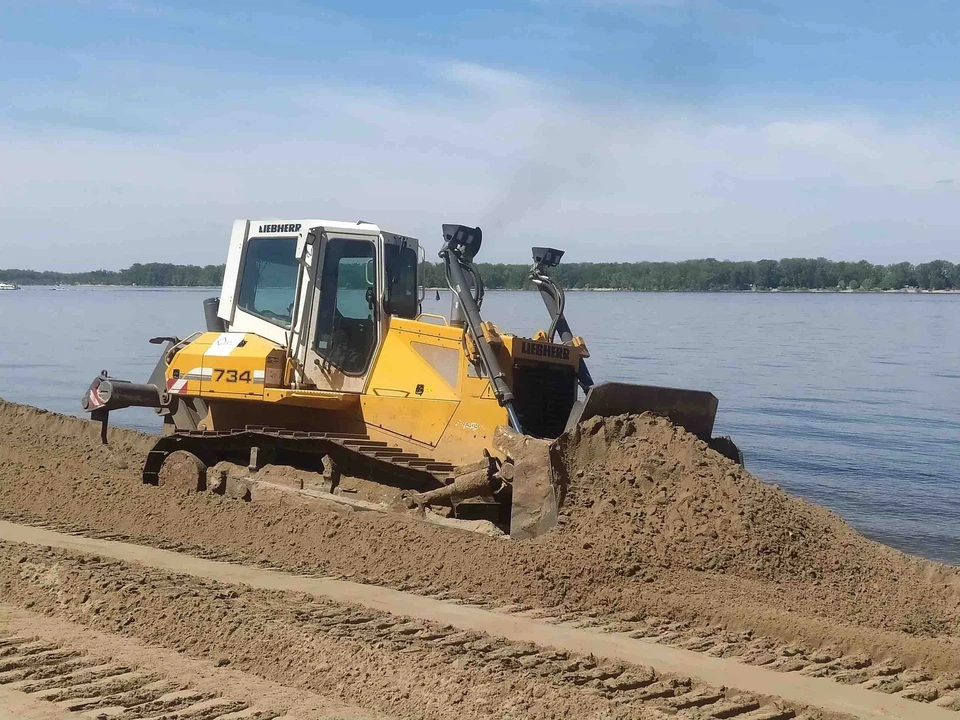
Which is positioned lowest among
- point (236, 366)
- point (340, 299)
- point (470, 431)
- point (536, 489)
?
point (536, 489)

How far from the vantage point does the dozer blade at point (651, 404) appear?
8.67m

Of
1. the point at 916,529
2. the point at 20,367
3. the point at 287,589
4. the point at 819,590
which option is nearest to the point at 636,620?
the point at 819,590

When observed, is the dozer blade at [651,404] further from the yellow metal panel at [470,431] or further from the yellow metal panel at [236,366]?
the yellow metal panel at [236,366]

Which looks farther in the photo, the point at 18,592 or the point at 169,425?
the point at 169,425

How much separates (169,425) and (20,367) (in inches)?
919

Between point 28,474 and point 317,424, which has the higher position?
point 317,424

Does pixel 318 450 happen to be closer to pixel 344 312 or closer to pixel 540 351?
pixel 344 312

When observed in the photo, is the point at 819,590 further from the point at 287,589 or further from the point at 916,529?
the point at 916,529

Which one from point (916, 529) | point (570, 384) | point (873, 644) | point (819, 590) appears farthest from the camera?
point (916, 529)

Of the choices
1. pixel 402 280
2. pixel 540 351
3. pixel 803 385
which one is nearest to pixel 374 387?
pixel 402 280

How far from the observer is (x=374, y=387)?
33.1 ft

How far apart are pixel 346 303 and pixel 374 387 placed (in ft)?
2.94

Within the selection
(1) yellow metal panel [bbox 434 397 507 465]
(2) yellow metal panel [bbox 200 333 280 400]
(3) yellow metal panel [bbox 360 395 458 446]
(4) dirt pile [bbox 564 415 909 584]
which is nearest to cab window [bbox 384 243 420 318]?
(3) yellow metal panel [bbox 360 395 458 446]

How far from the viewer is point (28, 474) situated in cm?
1127
